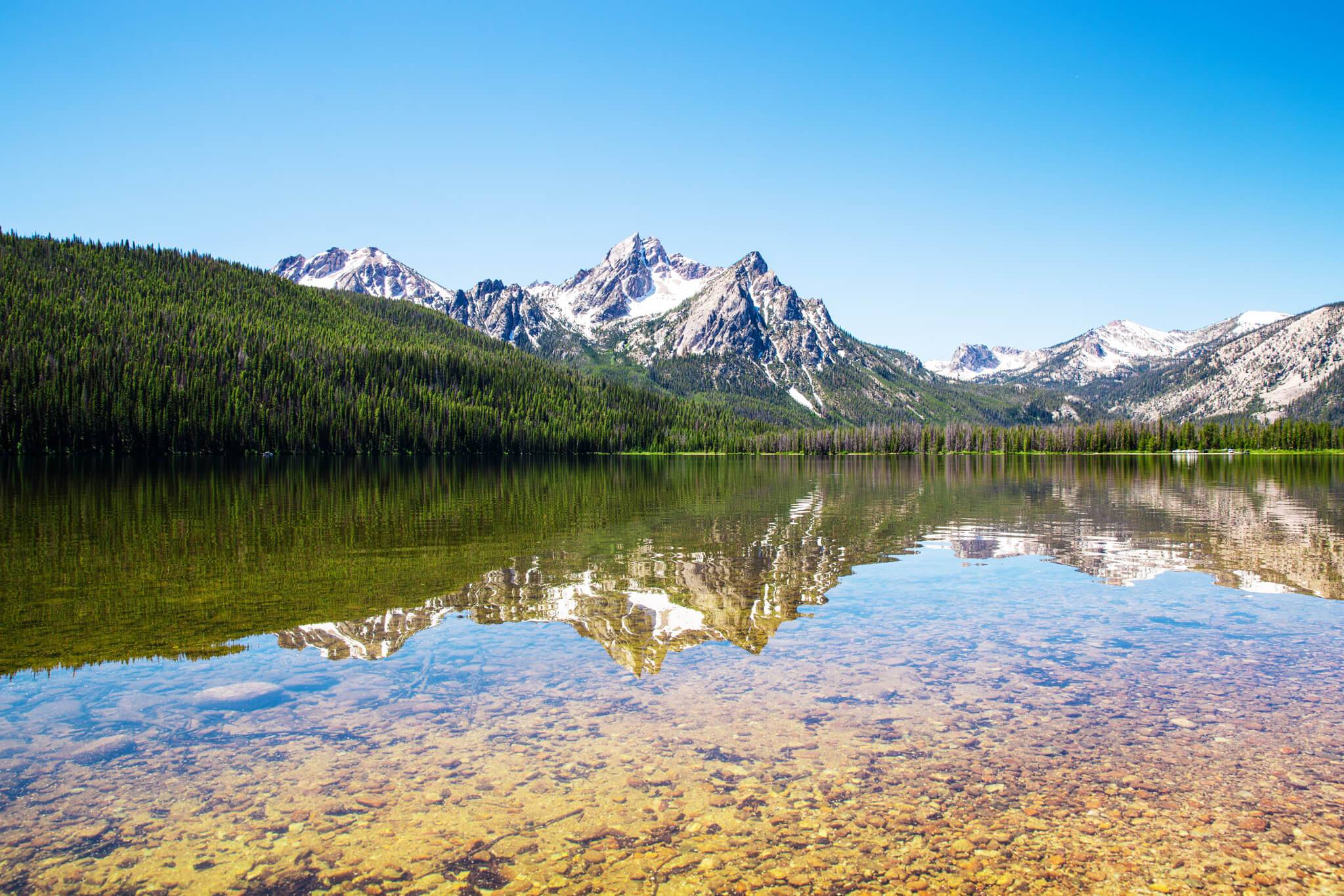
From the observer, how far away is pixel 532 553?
29172mm

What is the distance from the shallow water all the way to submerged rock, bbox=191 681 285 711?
0.08m

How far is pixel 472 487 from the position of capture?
6800 centimetres

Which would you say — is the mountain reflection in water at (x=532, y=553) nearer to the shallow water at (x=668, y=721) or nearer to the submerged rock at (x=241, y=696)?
the shallow water at (x=668, y=721)

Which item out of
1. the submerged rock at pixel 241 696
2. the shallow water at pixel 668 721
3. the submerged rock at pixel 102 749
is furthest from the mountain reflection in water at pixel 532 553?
the submerged rock at pixel 102 749

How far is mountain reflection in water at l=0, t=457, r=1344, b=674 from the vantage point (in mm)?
17750

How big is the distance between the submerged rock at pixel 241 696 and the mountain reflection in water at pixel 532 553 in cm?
203

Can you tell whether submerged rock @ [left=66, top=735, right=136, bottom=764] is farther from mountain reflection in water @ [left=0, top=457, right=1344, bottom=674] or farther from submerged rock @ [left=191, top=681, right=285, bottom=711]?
mountain reflection in water @ [left=0, top=457, right=1344, bottom=674]

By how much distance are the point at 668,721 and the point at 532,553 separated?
1795 centimetres

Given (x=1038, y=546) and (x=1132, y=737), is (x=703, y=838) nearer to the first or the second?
(x=1132, y=737)

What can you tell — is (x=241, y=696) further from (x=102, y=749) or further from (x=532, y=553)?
(x=532, y=553)

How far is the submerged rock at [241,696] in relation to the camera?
12703mm

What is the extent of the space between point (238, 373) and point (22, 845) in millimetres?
196294

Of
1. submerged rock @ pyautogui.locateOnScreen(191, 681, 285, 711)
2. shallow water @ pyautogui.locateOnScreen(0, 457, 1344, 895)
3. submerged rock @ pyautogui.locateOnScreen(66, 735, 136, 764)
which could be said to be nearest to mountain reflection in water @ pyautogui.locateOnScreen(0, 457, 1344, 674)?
shallow water @ pyautogui.locateOnScreen(0, 457, 1344, 895)

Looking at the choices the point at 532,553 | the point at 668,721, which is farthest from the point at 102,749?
the point at 532,553
